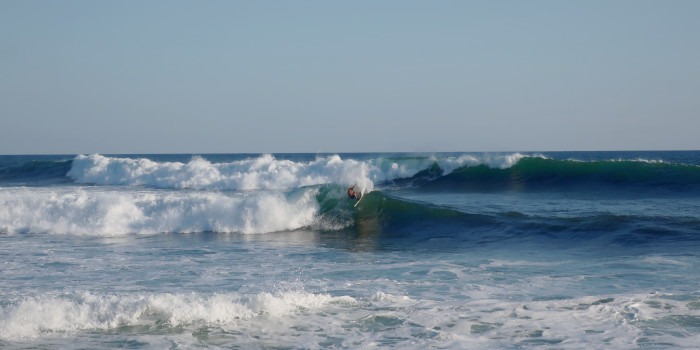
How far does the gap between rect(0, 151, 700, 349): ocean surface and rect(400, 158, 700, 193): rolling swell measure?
0.62ft

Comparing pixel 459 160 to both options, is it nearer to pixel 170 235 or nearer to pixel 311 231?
pixel 311 231

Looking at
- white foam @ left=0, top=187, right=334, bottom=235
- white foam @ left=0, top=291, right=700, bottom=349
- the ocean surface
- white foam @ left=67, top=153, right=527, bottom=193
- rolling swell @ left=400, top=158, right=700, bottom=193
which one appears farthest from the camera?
white foam @ left=67, top=153, right=527, bottom=193

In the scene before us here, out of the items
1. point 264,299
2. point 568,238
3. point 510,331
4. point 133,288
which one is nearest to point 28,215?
point 133,288

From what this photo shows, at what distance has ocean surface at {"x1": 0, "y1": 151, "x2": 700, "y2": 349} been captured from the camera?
7.39 metres

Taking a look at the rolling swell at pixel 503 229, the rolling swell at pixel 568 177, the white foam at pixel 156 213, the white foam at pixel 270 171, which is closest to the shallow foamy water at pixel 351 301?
the rolling swell at pixel 503 229

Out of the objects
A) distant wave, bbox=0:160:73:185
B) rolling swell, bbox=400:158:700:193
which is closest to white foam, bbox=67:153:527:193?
rolling swell, bbox=400:158:700:193

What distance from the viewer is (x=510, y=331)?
7.34 meters

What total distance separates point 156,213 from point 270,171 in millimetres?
15995

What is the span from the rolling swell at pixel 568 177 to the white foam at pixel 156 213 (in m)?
10.1

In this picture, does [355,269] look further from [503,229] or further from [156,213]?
[156,213]

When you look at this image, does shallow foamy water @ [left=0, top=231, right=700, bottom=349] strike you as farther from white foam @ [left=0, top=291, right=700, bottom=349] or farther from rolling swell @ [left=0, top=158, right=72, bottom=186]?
rolling swell @ [left=0, top=158, right=72, bottom=186]

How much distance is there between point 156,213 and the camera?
1764cm

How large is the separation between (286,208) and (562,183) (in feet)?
39.1

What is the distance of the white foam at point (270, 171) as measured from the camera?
30.1m
